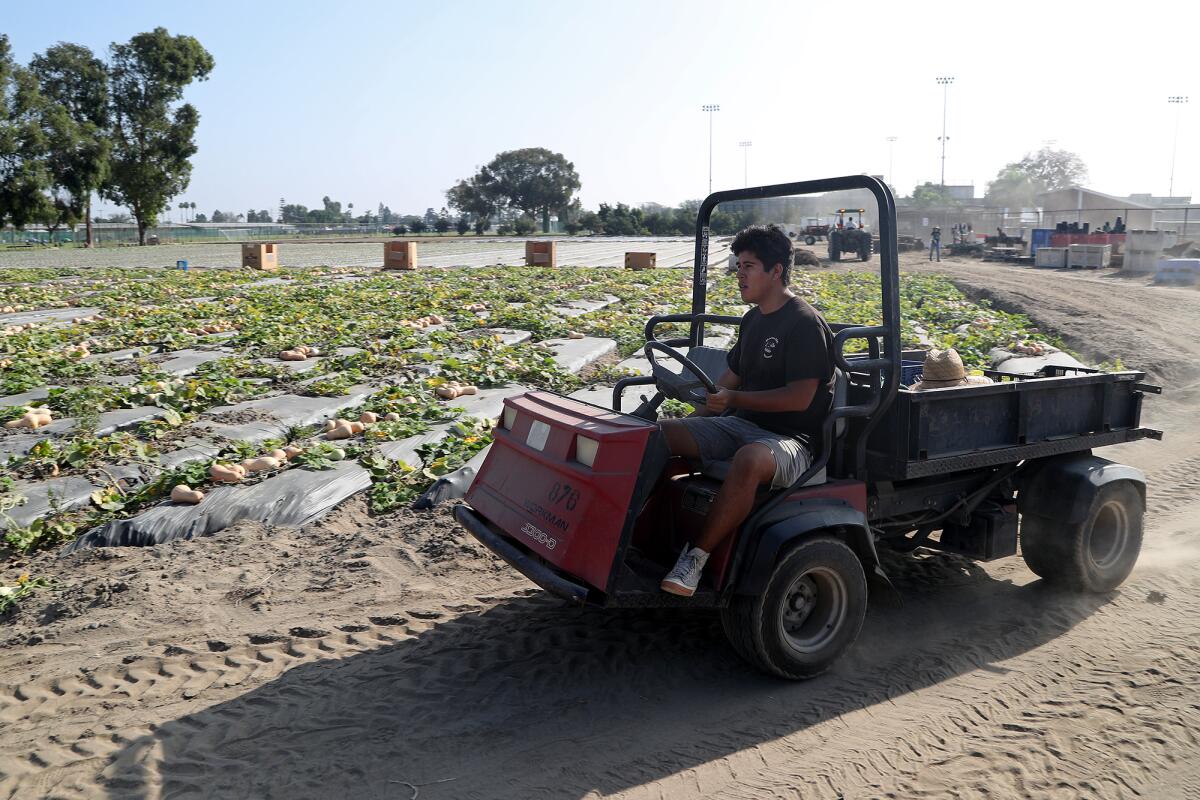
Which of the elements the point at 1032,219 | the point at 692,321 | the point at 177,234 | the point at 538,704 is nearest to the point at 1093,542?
the point at 692,321

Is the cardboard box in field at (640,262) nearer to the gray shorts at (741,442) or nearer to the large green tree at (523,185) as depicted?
the gray shorts at (741,442)

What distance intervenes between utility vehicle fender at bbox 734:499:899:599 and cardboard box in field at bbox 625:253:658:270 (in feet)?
90.6

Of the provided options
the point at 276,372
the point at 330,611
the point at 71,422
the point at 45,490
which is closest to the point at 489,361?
the point at 276,372

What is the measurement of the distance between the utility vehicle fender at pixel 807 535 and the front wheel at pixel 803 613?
2.1 inches

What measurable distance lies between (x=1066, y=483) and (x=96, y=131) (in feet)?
205

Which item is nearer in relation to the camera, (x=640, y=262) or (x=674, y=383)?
(x=674, y=383)

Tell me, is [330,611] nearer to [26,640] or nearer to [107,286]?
[26,640]

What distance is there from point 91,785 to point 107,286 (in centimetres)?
2153

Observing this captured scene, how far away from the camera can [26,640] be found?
14.9ft

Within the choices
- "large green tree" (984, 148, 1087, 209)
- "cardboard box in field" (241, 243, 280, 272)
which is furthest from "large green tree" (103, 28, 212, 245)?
"large green tree" (984, 148, 1087, 209)

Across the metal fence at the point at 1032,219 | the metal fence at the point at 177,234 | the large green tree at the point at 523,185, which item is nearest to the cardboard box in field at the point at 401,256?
the metal fence at the point at 1032,219

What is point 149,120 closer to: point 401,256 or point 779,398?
point 401,256

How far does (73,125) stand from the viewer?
53688mm

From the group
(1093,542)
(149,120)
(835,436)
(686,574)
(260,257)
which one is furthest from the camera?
(149,120)
